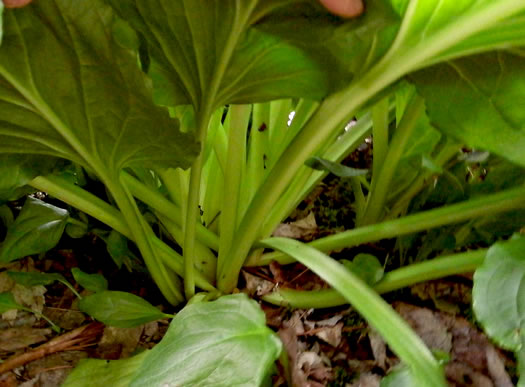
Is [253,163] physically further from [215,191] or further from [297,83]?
[297,83]

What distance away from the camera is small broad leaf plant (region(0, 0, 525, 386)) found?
1.44 feet

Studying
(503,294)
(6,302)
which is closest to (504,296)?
(503,294)

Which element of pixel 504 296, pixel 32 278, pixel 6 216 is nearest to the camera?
pixel 504 296

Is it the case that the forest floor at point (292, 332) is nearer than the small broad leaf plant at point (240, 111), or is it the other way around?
the small broad leaf plant at point (240, 111)

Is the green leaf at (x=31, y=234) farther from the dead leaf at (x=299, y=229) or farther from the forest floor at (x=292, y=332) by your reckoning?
the dead leaf at (x=299, y=229)

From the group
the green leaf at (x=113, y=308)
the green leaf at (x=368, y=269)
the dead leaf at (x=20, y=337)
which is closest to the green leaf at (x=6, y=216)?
the dead leaf at (x=20, y=337)

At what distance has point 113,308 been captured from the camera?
22.8 inches

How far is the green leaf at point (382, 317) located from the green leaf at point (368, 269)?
0.23 feet

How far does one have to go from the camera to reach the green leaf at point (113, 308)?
58cm

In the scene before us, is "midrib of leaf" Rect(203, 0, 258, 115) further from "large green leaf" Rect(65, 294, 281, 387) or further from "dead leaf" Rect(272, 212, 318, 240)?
"dead leaf" Rect(272, 212, 318, 240)

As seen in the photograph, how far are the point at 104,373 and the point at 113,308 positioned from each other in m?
0.07

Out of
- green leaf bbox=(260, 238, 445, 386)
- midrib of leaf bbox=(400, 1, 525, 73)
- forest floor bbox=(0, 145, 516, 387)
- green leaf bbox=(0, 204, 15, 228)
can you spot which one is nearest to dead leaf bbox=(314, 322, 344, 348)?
forest floor bbox=(0, 145, 516, 387)

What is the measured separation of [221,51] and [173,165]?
154mm

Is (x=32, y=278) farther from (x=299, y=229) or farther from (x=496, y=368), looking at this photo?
(x=496, y=368)
